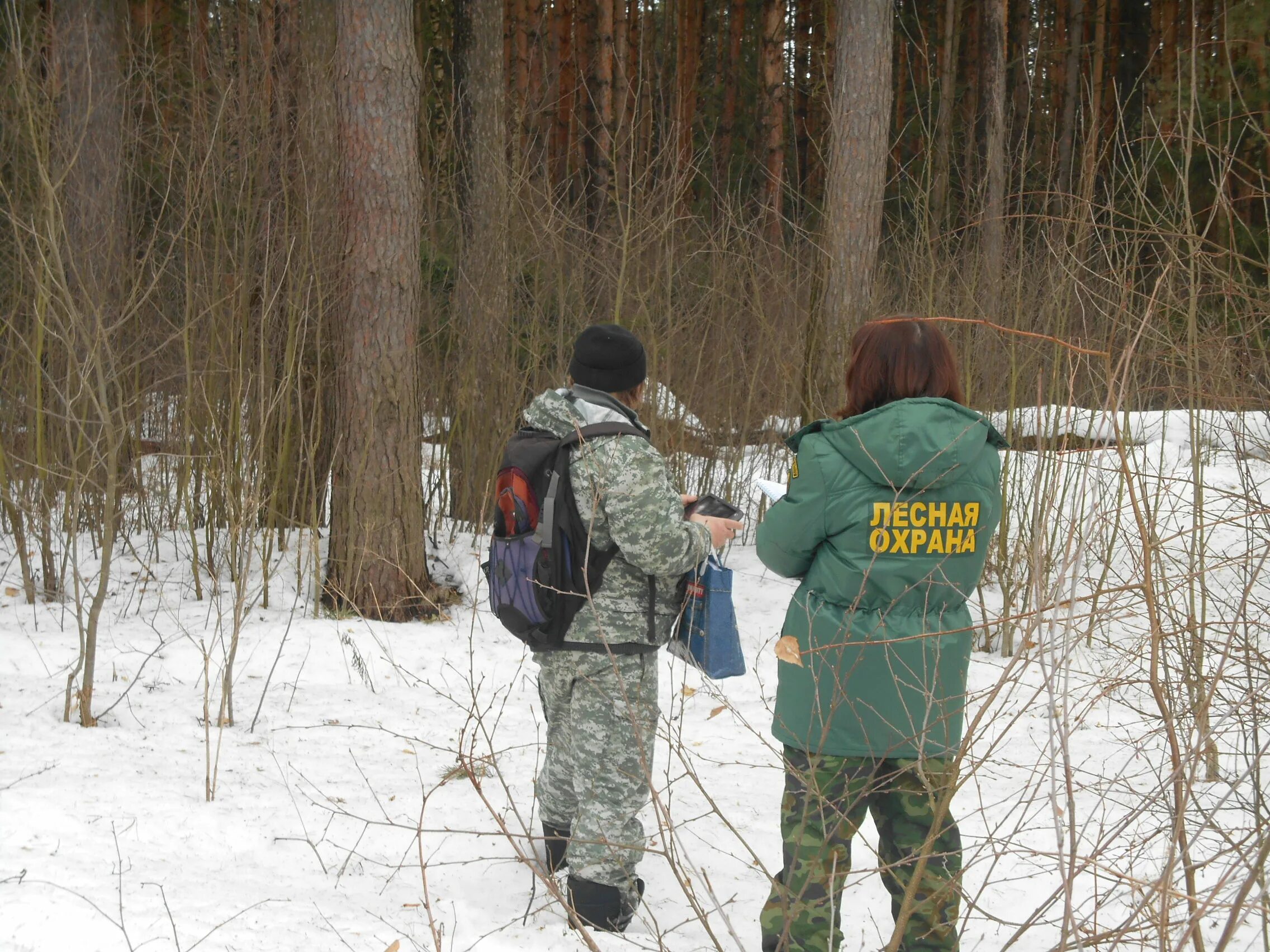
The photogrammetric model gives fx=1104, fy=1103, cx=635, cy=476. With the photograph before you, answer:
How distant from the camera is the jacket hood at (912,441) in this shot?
233 centimetres

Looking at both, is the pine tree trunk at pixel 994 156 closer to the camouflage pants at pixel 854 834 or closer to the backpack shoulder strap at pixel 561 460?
the backpack shoulder strap at pixel 561 460

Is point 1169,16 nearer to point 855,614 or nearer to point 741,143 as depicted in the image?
point 741,143

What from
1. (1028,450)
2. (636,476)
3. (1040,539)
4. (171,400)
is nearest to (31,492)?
(171,400)

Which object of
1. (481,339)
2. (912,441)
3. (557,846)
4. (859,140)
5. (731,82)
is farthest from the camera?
(731,82)

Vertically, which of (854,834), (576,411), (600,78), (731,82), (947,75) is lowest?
(854,834)

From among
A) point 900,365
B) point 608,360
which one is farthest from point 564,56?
point 900,365

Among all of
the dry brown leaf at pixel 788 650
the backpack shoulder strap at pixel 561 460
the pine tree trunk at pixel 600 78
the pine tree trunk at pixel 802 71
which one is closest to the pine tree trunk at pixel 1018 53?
the pine tree trunk at pixel 802 71

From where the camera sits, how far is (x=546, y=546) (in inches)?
110

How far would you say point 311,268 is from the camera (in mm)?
6016

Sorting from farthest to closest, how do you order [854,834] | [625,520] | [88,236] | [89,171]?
[89,171] → [88,236] → [625,520] → [854,834]

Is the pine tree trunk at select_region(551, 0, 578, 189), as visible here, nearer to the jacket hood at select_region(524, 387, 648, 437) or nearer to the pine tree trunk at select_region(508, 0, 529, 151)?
the pine tree trunk at select_region(508, 0, 529, 151)

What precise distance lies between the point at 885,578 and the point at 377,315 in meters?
4.21

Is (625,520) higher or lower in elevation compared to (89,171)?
lower

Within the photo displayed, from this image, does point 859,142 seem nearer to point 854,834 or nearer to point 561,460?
point 561,460
